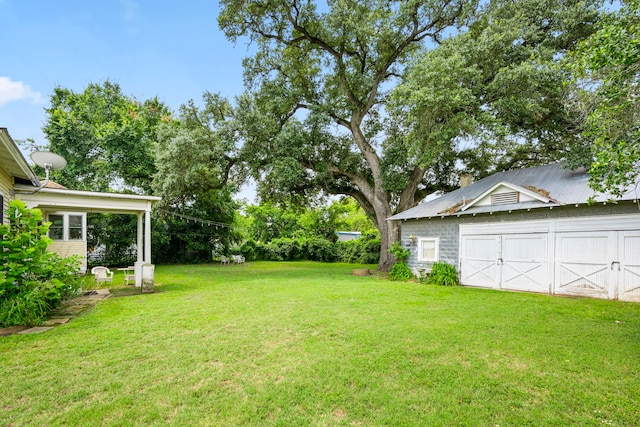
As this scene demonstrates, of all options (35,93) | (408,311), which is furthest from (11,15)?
(408,311)

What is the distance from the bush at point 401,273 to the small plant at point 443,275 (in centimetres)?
87

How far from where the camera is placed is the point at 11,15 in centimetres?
958

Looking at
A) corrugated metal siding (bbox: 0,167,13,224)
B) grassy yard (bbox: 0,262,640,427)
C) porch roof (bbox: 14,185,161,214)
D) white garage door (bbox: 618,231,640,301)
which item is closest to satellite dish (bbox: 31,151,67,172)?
corrugated metal siding (bbox: 0,167,13,224)

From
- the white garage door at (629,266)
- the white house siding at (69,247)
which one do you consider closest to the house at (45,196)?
the white house siding at (69,247)

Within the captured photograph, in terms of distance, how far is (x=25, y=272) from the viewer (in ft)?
16.8

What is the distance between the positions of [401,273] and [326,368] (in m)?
8.88

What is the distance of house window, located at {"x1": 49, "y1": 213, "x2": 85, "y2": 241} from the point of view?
487 inches

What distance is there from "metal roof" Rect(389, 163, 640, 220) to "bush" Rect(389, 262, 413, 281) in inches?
75.5

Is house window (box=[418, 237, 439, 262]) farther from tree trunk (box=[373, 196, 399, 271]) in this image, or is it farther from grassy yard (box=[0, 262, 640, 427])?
grassy yard (box=[0, 262, 640, 427])

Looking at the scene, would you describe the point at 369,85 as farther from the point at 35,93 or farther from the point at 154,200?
the point at 35,93

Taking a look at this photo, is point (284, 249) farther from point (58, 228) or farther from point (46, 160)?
point (46, 160)

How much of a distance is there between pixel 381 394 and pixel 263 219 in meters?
24.2

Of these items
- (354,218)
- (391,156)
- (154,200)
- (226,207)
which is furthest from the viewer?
(354,218)

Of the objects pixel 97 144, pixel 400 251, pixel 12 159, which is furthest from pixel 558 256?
pixel 97 144
